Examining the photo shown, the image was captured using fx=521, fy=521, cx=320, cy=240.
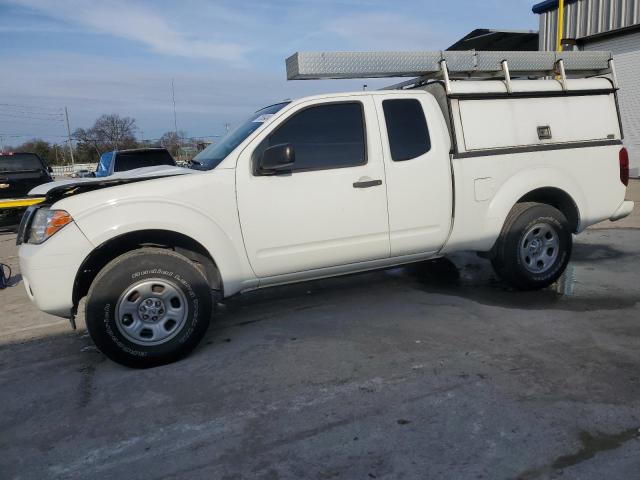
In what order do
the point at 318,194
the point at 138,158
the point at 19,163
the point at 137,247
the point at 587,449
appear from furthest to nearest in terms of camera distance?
the point at 19,163, the point at 138,158, the point at 318,194, the point at 137,247, the point at 587,449

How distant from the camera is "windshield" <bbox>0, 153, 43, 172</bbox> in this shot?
12453 millimetres

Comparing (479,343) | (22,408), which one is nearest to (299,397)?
(479,343)

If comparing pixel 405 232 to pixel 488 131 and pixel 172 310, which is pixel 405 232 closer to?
pixel 488 131

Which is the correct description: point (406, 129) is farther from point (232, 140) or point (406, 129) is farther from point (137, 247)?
point (137, 247)

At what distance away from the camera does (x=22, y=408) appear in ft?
10.9

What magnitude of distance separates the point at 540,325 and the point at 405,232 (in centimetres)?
133

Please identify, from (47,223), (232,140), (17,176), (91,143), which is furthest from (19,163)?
(91,143)

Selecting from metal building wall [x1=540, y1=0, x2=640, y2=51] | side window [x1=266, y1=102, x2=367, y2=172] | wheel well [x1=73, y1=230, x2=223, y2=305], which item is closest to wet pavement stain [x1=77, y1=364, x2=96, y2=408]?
wheel well [x1=73, y1=230, x2=223, y2=305]

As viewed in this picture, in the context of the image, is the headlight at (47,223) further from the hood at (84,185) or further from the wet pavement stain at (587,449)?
the wet pavement stain at (587,449)

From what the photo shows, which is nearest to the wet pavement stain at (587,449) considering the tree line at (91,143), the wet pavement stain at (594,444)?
the wet pavement stain at (594,444)

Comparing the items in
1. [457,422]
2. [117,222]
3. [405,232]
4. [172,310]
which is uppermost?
[117,222]

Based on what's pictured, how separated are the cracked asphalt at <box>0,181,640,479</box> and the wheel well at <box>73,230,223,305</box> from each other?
0.59 meters

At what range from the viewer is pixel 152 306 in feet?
12.3

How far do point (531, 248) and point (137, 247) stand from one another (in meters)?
3.64
